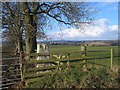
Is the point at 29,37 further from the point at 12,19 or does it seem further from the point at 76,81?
the point at 76,81

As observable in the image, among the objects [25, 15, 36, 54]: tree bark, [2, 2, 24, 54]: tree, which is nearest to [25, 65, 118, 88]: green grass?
[25, 15, 36, 54]: tree bark

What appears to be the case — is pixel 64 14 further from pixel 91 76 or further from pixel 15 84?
pixel 15 84

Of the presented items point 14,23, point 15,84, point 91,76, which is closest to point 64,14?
point 14,23

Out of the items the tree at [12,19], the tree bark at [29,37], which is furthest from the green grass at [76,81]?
the tree at [12,19]

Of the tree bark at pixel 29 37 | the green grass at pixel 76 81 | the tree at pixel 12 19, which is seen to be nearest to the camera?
the green grass at pixel 76 81

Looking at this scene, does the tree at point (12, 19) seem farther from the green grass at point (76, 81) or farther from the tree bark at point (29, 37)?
the green grass at point (76, 81)

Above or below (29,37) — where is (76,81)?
below

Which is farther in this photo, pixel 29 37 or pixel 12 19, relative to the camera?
pixel 12 19

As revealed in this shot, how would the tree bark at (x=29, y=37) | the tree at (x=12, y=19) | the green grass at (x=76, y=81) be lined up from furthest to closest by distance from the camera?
the tree at (x=12, y=19), the tree bark at (x=29, y=37), the green grass at (x=76, y=81)

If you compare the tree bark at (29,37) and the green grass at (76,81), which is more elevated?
the tree bark at (29,37)

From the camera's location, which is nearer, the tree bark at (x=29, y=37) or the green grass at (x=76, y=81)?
the green grass at (x=76, y=81)

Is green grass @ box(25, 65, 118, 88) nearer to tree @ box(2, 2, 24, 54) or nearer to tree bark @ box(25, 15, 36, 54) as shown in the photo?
tree bark @ box(25, 15, 36, 54)

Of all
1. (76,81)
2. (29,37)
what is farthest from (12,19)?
(76,81)

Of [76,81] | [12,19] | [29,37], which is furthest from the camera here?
[12,19]
